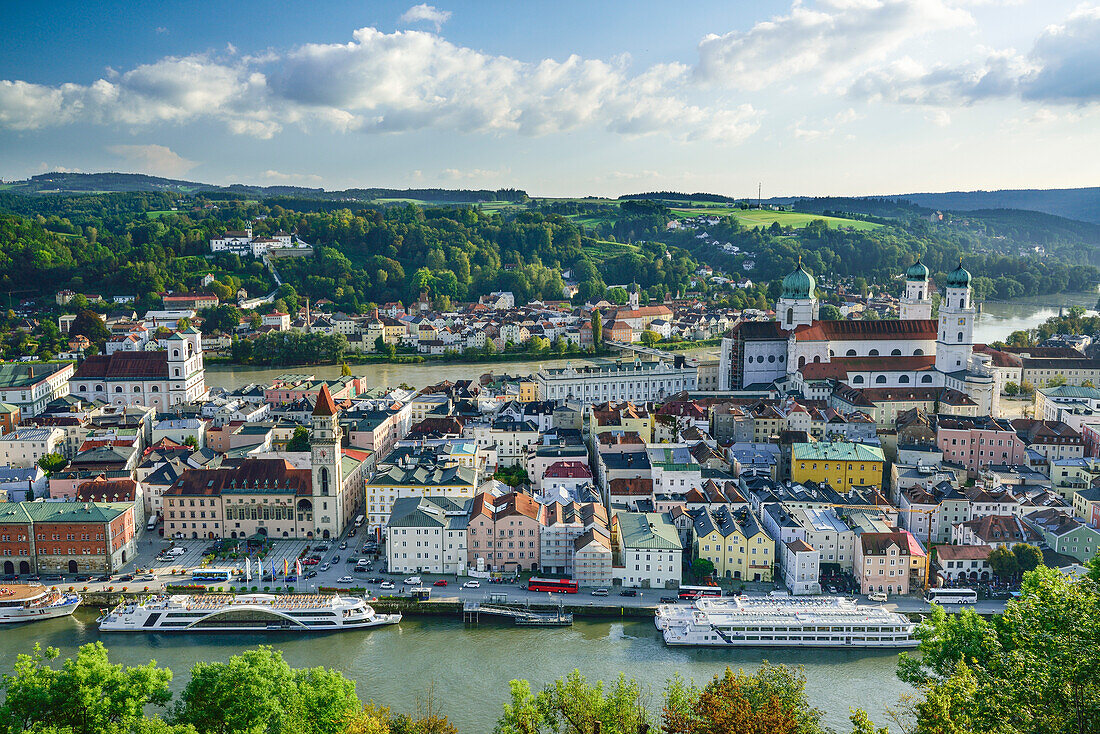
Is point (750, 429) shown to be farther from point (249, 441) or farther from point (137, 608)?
point (137, 608)

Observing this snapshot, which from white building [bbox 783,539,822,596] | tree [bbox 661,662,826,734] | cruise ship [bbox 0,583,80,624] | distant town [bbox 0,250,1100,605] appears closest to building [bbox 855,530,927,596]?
distant town [bbox 0,250,1100,605]

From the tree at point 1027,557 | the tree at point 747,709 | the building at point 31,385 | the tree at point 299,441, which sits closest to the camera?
the tree at point 747,709

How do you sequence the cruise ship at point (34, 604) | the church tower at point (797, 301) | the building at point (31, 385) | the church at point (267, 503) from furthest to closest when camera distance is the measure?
the church tower at point (797, 301) → the building at point (31, 385) → the church at point (267, 503) → the cruise ship at point (34, 604)

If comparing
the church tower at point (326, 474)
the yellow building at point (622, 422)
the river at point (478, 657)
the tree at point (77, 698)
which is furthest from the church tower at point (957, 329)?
the tree at point (77, 698)

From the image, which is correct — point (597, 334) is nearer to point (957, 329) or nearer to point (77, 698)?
point (957, 329)

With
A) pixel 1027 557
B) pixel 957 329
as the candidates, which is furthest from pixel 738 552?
pixel 957 329

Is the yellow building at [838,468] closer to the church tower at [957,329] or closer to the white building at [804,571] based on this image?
the white building at [804,571]
